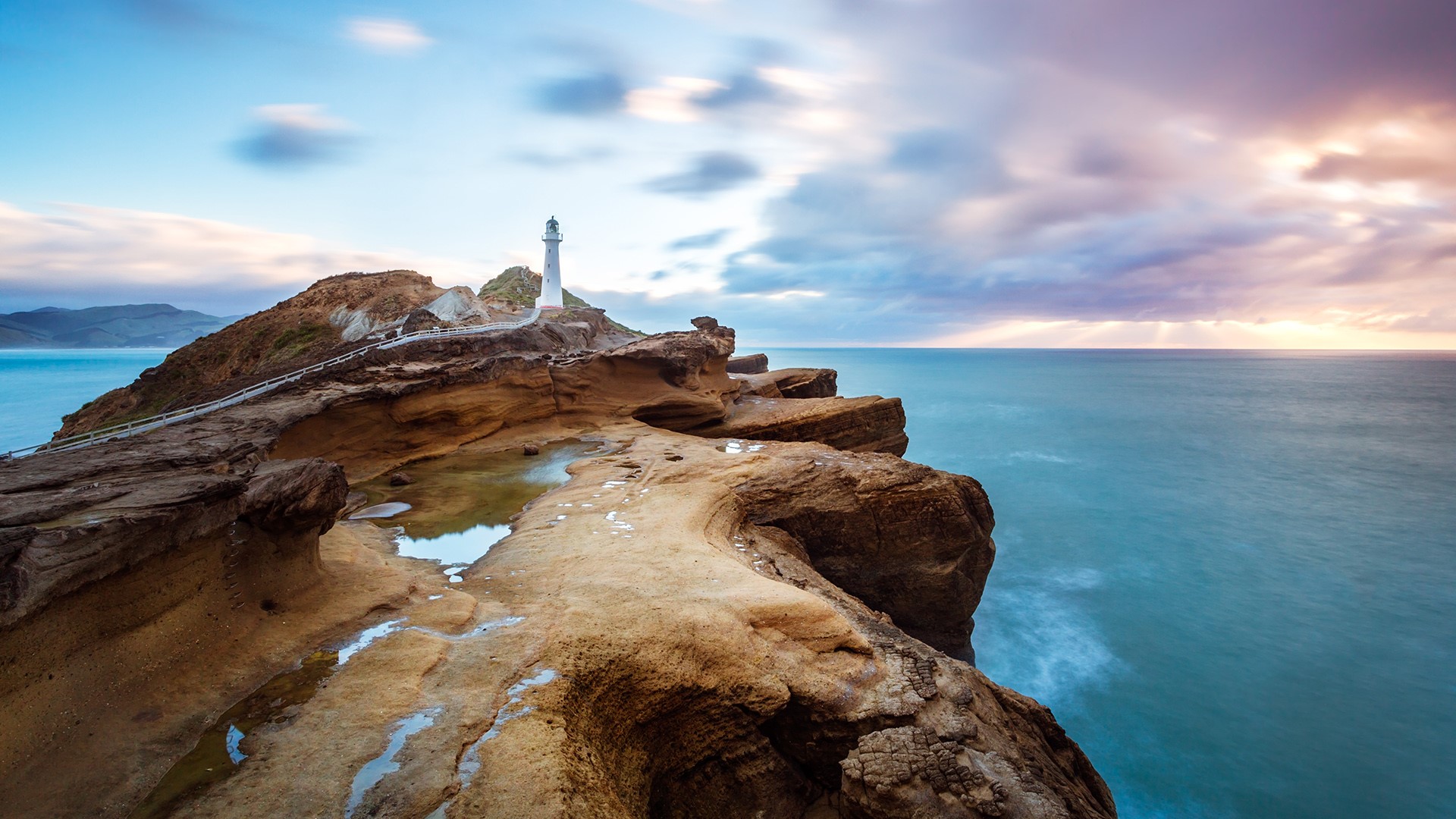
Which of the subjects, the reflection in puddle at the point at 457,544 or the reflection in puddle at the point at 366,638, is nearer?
the reflection in puddle at the point at 366,638

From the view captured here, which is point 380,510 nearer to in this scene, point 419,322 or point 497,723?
point 497,723

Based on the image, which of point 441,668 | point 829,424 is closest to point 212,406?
point 441,668

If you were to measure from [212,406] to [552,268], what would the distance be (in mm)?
35863

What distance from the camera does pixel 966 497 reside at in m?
15.8

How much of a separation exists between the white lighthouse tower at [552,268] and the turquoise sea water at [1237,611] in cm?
3296

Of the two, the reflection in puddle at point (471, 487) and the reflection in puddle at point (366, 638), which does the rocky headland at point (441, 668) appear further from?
the reflection in puddle at point (471, 487)

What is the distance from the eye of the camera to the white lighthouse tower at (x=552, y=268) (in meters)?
47.4

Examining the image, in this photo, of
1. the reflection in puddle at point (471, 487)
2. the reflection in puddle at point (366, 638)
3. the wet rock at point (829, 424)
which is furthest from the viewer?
the wet rock at point (829, 424)

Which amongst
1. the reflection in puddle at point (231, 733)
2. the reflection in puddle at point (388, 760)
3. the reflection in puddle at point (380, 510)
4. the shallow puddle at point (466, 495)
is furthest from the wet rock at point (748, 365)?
the reflection in puddle at point (388, 760)

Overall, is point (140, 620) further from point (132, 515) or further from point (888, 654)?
point (888, 654)

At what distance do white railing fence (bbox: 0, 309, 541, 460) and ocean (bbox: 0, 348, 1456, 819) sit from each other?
23.1 m

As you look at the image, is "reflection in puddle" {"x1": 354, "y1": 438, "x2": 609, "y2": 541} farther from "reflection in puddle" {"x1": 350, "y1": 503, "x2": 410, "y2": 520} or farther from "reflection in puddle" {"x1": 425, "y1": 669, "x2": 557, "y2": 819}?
"reflection in puddle" {"x1": 425, "y1": 669, "x2": 557, "y2": 819}

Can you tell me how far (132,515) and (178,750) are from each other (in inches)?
91.2

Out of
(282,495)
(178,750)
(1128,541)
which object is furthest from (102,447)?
(1128,541)
